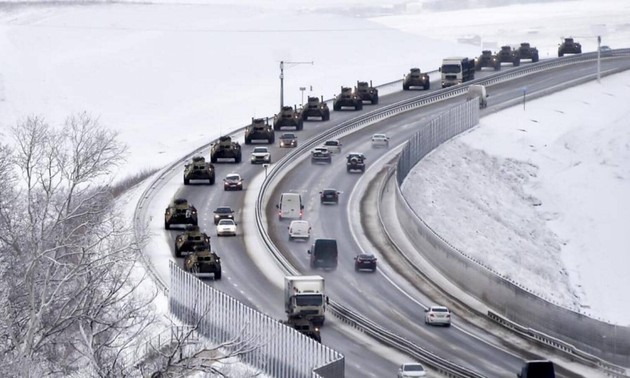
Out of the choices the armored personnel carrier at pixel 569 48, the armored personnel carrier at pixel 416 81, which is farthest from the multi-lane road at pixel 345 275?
the armored personnel carrier at pixel 569 48

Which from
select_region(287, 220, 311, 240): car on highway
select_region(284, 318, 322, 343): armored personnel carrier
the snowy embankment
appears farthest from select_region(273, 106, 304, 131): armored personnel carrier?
select_region(284, 318, 322, 343): armored personnel carrier

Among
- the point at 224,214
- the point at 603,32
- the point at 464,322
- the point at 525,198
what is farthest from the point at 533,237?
the point at 603,32

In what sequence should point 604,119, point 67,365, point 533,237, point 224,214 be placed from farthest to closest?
point 604,119 → point 533,237 → point 224,214 → point 67,365

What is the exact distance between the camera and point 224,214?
297ft

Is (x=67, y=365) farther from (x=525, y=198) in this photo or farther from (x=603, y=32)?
(x=603, y=32)

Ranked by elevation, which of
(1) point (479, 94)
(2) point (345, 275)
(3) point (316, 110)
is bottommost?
(2) point (345, 275)

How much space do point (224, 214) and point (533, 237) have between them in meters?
27.1

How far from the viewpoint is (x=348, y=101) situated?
439 ft

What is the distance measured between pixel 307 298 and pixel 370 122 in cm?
6075

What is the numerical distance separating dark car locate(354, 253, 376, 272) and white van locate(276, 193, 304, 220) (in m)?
13.8

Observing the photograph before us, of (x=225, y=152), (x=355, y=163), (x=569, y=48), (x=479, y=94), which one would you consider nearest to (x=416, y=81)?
(x=479, y=94)

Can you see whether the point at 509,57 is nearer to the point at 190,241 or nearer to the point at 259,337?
the point at 190,241

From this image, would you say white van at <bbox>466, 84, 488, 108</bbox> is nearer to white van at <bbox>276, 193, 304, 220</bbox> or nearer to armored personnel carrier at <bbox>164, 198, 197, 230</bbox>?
white van at <bbox>276, 193, 304, 220</bbox>

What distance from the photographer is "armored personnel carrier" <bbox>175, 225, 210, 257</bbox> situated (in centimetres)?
7944
